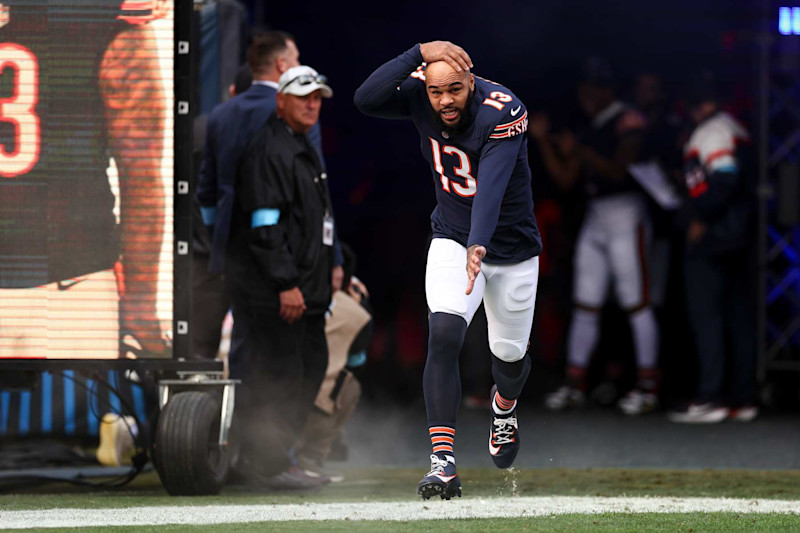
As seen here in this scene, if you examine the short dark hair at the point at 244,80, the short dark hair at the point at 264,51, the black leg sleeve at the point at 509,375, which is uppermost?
the short dark hair at the point at 264,51

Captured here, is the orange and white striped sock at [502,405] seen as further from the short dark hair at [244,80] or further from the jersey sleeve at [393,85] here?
the short dark hair at [244,80]

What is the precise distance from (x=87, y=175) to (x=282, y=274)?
3.60 feet

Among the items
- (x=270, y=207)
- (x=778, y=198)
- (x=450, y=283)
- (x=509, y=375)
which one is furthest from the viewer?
(x=778, y=198)

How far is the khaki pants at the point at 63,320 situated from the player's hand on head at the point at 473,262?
226cm

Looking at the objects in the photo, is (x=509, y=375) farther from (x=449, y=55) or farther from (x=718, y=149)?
(x=718, y=149)

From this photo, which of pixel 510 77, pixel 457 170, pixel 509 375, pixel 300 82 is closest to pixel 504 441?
pixel 509 375

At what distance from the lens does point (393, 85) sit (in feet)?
21.5

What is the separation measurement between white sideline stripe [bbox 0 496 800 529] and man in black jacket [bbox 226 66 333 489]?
1.10m

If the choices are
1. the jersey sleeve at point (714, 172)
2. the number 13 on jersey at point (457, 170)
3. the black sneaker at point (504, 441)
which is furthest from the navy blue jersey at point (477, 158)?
the jersey sleeve at point (714, 172)

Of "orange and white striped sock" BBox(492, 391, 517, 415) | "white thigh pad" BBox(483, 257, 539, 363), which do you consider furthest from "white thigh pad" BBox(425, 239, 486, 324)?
"orange and white striped sock" BBox(492, 391, 517, 415)

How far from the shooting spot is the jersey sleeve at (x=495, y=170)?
620 centimetres

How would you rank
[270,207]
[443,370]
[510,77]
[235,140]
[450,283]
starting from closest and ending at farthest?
[443,370] → [450,283] → [270,207] → [235,140] → [510,77]

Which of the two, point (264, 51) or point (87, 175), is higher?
point (264, 51)

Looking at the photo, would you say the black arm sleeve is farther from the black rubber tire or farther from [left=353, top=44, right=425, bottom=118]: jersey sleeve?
[left=353, top=44, right=425, bottom=118]: jersey sleeve
